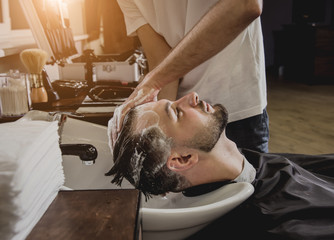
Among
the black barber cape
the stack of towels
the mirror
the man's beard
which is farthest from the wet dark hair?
the mirror

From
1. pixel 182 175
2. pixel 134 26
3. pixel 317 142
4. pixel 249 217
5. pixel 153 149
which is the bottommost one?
Result: pixel 317 142

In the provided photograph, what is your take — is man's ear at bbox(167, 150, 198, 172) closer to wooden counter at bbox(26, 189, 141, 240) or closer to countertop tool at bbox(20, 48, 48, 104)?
wooden counter at bbox(26, 189, 141, 240)

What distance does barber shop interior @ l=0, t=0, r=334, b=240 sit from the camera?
2.19 ft

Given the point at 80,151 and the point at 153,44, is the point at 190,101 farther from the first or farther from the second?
the point at 153,44

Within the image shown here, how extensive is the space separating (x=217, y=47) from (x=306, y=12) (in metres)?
7.75

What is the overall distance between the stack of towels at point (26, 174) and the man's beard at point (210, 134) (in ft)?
2.07

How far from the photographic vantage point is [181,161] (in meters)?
1.28

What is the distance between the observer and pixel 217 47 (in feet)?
4.24

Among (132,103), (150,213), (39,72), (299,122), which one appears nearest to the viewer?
(150,213)

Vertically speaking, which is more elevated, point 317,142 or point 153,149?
point 153,149

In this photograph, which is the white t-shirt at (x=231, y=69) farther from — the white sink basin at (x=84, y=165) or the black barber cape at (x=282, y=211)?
the white sink basin at (x=84, y=165)

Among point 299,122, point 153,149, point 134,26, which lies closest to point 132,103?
point 153,149

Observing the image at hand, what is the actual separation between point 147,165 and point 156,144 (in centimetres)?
9

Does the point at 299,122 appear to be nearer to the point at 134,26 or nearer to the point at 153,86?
the point at 134,26
